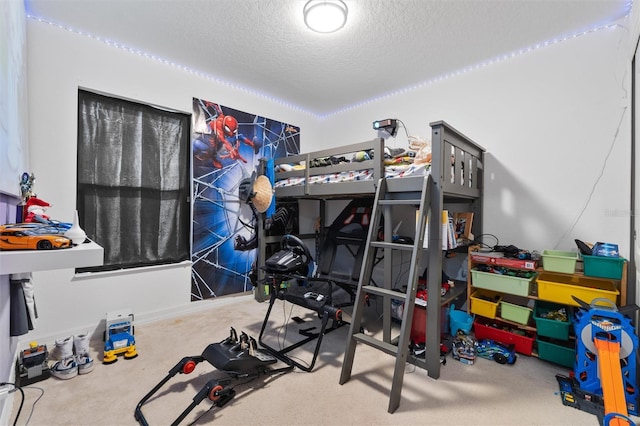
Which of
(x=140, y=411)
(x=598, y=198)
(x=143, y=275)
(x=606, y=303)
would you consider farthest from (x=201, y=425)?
(x=598, y=198)

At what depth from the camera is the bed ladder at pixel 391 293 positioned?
1724 mm

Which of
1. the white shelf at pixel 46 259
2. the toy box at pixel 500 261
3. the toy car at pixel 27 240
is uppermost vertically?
the toy car at pixel 27 240

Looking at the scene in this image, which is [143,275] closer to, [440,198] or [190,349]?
[190,349]

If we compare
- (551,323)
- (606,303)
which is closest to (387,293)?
(551,323)

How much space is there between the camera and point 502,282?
2.29 meters

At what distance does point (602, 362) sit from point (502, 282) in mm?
764

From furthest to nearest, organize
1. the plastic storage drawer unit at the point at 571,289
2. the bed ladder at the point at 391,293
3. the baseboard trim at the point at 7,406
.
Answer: the plastic storage drawer unit at the point at 571,289, the bed ladder at the point at 391,293, the baseboard trim at the point at 7,406

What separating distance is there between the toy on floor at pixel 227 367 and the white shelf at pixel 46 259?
36.9 inches

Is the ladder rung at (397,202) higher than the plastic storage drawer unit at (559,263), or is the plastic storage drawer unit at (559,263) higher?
the ladder rung at (397,202)

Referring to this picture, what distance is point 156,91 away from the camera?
290 cm

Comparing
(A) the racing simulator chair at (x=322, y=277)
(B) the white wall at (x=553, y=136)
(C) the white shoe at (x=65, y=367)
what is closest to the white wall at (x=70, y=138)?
(C) the white shoe at (x=65, y=367)

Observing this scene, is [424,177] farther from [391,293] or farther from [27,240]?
[27,240]

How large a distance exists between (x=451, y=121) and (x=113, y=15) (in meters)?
3.30

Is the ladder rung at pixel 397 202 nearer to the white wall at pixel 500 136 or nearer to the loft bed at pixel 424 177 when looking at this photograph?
the loft bed at pixel 424 177
